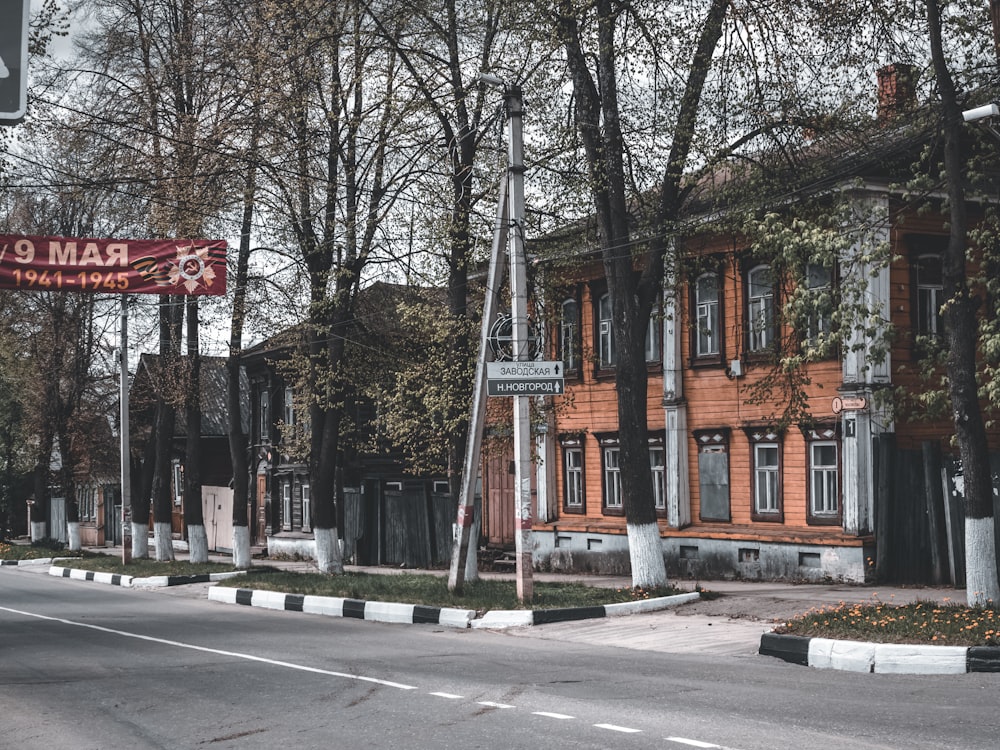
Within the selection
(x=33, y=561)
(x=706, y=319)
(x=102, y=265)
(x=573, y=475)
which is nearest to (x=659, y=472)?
(x=573, y=475)

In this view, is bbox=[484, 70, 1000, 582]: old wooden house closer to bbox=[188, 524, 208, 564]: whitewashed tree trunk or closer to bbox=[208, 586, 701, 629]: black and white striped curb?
bbox=[208, 586, 701, 629]: black and white striped curb

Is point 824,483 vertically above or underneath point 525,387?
underneath

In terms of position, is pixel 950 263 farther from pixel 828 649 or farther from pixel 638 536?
pixel 638 536

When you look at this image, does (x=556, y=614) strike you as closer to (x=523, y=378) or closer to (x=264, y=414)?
(x=523, y=378)

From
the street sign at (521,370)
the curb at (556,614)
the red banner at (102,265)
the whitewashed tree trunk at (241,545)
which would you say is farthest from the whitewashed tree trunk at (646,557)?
the whitewashed tree trunk at (241,545)

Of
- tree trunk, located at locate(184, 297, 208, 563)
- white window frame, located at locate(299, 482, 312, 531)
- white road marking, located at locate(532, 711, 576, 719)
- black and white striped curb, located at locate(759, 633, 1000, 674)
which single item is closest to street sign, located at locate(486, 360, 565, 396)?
black and white striped curb, located at locate(759, 633, 1000, 674)

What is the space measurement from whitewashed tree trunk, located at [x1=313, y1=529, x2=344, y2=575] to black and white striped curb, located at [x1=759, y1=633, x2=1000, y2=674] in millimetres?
14736

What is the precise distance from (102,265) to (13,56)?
33.4ft

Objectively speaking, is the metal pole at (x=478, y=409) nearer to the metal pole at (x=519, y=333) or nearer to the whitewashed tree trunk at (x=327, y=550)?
the metal pole at (x=519, y=333)

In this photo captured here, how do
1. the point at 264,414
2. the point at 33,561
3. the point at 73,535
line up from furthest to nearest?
the point at 264,414, the point at 73,535, the point at 33,561

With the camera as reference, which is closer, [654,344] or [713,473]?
[713,473]

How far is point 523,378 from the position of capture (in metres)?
17.2

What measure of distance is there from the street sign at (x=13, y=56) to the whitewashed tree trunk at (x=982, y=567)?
11205 millimetres

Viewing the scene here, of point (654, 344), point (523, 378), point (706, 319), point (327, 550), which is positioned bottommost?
point (327, 550)
